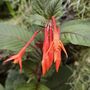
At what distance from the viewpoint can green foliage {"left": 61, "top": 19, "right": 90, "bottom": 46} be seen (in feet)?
2.91

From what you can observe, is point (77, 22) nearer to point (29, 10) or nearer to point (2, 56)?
point (2, 56)

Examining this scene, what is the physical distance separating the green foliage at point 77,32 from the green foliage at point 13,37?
0.41 ft

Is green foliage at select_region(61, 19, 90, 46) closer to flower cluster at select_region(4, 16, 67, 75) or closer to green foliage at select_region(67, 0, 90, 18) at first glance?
flower cluster at select_region(4, 16, 67, 75)

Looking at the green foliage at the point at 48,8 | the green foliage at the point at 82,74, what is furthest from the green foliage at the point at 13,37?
the green foliage at the point at 82,74

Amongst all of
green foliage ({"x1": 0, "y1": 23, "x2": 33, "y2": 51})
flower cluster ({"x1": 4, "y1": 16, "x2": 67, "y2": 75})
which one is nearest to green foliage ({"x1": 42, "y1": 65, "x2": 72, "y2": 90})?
green foliage ({"x1": 0, "y1": 23, "x2": 33, "y2": 51})

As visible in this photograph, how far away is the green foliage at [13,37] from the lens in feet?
3.01

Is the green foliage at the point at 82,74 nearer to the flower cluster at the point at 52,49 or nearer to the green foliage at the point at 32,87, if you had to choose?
the green foliage at the point at 32,87

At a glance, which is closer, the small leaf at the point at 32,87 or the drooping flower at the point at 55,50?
the drooping flower at the point at 55,50

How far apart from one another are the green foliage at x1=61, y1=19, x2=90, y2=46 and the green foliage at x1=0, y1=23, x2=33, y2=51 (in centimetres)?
12

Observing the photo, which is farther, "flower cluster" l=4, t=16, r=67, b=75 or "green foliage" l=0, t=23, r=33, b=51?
"green foliage" l=0, t=23, r=33, b=51

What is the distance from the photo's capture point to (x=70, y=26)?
0.94 m

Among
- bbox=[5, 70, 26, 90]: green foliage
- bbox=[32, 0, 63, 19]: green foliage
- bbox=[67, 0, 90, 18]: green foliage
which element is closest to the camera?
bbox=[32, 0, 63, 19]: green foliage

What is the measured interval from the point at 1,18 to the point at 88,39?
0.76 meters

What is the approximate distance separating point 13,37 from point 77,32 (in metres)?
0.20
